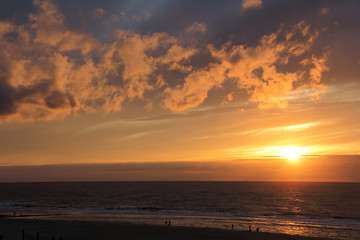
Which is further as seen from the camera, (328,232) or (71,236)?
(328,232)

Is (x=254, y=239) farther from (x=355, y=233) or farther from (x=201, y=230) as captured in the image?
(x=355, y=233)

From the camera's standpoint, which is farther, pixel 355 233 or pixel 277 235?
pixel 355 233

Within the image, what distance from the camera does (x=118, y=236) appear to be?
40.0 m

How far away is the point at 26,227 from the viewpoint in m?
46.2

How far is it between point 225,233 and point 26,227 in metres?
30.0

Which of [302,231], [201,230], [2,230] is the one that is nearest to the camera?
[2,230]

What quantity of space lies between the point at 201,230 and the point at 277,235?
10995mm

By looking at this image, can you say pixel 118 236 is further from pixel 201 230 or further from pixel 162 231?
pixel 201 230

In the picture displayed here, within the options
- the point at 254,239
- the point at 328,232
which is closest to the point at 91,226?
the point at 254,239

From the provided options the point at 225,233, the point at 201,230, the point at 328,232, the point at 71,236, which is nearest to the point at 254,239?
the point at 225,233

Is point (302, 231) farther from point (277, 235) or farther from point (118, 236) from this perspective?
point (118, 236)

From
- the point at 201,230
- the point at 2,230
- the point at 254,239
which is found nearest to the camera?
the point at 254,239

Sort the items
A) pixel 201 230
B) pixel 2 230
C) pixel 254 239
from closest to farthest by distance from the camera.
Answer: pixel 254 239 → pixel 2 230 → pixel 201 230

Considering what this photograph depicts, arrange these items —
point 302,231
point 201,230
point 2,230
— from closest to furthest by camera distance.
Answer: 1. point 2,230
2. point 201,230
3. point 302,231
